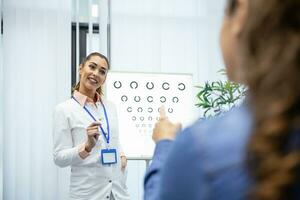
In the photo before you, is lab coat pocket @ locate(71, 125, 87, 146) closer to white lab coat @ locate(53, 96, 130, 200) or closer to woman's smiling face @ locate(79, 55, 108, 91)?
white lab coat @ locate(53, 96, 130, 200)

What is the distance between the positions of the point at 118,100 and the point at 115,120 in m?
0.52

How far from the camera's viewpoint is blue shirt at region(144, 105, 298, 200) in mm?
483

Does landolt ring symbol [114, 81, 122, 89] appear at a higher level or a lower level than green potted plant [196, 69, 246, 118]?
higher

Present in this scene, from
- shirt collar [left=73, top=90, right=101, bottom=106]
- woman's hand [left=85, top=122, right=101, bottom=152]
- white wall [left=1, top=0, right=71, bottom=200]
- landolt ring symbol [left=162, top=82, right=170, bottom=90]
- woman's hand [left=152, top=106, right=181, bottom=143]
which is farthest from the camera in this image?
white wall [left=1, top=0, right=71, bottom=200]

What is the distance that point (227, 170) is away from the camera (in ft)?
1.59

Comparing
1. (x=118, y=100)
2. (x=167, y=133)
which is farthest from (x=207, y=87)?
(x=167, y=133)

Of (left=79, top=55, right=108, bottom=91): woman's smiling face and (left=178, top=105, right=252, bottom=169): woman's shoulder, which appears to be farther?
(left=79, top=55, right=108, bottom=91): woman's smiling face

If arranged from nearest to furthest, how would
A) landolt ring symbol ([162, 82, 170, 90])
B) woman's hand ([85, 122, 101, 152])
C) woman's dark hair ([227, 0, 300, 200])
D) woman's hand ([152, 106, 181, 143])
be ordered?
1. woman's dark hair ([227, 0, 300, 200])
2. woman's hand ([152, 106, 181, 143])
3. woman's hand ([85, 122, 101, 152])
4. landolt ring symbol ([162, 82, 170, 90])

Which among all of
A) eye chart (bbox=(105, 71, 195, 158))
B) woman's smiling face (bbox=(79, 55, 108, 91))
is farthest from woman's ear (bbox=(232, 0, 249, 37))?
eye chart (bbox=(105, 71, 195, 158))

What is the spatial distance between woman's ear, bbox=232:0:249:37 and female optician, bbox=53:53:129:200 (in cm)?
202

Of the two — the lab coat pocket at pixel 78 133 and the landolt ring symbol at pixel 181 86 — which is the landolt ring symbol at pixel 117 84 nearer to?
the landolt ring symbol at pixel 181 86

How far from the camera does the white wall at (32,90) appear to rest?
3.60 m

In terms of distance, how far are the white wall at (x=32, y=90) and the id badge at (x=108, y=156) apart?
3.79 ft

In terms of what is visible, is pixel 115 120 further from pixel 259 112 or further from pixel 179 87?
pixel 259 112
